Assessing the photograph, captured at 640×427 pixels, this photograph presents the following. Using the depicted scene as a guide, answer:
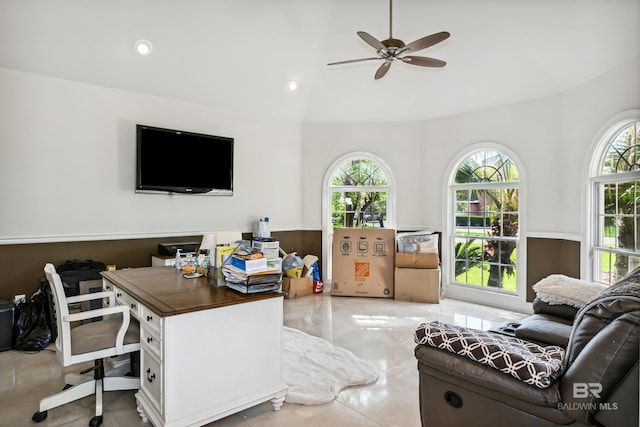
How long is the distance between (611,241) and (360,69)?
3.67 metres

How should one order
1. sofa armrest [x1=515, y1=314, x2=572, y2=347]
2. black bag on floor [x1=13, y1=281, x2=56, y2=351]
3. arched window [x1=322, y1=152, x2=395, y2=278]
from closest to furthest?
1. sofa armrest [x1=515, y1=314, x2=572, y2=347]
2. black bag on floor [x1=13, y1=281, x2=56, y2=351]
3. arched window [x1=322, y1=152, x2=395, y2=278]

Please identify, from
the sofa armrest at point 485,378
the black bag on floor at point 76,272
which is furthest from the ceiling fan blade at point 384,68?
the black bag on floor at point 76,272

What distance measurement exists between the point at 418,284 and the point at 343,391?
2834 millimetres

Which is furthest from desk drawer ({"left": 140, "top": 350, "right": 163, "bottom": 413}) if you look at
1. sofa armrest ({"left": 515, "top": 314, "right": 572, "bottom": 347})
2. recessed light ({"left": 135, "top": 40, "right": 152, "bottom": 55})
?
recessed light ({"left": 135, "top": 40, "right": 152, "bottom": 55})

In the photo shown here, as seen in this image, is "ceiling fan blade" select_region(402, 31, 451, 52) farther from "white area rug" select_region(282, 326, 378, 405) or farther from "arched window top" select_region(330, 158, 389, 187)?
"arched window top" select_region(330, 158, 389, 187)

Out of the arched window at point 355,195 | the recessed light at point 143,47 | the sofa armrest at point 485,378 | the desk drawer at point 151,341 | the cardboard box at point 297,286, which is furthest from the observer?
the arched window at point 355,195

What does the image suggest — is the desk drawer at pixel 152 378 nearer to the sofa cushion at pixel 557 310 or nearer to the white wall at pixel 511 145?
the sofa cushion at pixel 557 310

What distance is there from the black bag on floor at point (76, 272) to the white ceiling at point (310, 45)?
6.85ft

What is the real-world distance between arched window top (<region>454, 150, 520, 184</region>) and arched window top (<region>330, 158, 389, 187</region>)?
4.06ft

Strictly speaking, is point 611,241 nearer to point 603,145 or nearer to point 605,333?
point 603,145

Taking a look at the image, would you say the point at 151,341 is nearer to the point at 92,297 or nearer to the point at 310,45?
the point at 92,297

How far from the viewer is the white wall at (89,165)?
3.74 m

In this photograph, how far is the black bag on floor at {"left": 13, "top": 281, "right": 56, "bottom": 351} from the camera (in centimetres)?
341

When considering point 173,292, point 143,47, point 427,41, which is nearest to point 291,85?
point 143,47
